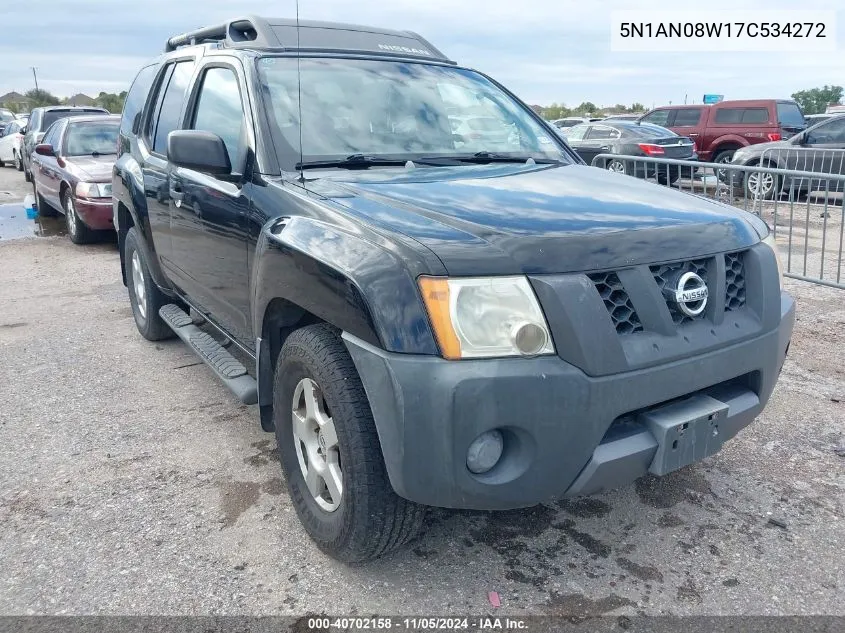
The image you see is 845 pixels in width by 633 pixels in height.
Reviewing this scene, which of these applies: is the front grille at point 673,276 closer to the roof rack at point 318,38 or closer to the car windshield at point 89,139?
the roof rack at point 318,38

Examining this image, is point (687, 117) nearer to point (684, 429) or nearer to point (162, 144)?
point (162, 144)

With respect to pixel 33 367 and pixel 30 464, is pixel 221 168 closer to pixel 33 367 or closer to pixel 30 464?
pixel 30 464

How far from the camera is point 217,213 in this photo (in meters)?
3.35

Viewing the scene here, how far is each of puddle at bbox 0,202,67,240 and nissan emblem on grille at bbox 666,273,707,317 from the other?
10.1m

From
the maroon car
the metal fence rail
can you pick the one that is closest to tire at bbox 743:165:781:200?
the metal fence rail

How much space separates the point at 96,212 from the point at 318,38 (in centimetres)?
601

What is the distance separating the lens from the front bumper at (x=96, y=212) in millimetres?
8797

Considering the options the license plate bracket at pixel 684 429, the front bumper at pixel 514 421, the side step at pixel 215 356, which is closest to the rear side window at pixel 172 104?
the side step at pixel 215 356

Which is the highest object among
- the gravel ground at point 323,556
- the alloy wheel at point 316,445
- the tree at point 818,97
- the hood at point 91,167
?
the tree at point 818,97

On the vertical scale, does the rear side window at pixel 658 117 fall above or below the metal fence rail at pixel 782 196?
above

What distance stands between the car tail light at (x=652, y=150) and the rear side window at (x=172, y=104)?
11.8m

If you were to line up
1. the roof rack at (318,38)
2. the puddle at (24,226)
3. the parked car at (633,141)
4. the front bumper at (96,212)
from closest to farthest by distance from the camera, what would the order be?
the roof rack at (318,38) < the front bumper at (96,212) < the puddle at (24,226) < the parked car at (633,141)

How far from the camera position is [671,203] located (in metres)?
2.76

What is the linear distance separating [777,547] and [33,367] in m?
4.39
